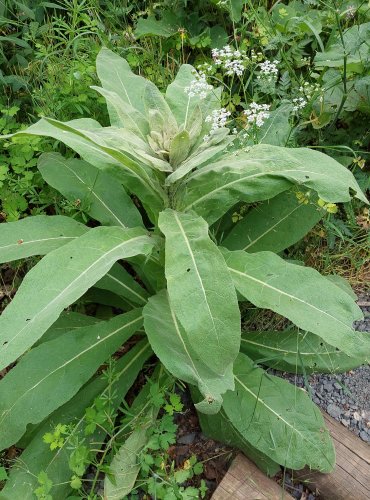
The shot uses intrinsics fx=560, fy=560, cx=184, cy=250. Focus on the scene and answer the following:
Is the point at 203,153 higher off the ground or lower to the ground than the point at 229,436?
higher

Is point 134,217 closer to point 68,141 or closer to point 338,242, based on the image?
point 68,141

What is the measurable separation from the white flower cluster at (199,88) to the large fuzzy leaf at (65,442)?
125 cm

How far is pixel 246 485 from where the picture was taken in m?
2.47

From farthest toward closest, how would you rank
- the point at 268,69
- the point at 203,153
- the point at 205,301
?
the point at 268,69 → the point at 203,153 → the point at 205,301

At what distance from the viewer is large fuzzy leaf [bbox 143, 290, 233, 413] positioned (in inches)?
80.4

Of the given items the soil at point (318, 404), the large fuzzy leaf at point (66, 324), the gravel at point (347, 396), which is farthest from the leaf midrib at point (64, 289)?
the gravel at point (347, 396)

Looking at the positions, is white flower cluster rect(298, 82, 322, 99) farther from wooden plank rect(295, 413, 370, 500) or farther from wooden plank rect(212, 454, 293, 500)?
wooden plank rect(212, 454, 293, 500)

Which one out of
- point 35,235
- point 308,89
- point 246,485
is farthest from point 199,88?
point 246,485

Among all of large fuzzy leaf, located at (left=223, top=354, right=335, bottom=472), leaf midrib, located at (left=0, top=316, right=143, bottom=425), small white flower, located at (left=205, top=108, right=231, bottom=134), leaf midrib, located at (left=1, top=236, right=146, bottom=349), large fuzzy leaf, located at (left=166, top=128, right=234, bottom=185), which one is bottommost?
large fuzzy leaf, located at (left=223, top=354, right=335, bottom=472)

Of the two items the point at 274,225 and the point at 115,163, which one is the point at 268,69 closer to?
the point at 274,225

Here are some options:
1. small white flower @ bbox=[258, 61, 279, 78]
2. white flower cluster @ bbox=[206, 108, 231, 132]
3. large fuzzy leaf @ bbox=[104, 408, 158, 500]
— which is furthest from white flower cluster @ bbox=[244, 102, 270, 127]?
large fuzzy leaf @ bbox=[104, 408, 158, 500]

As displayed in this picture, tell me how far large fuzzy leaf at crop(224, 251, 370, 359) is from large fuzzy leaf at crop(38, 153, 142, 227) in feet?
2.60

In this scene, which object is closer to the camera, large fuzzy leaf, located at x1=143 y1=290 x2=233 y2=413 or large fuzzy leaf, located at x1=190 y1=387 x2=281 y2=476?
large fuzzy leaf, located at x1=143 y1=290 x2=233 y2=413

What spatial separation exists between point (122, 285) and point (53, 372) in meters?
0.55
